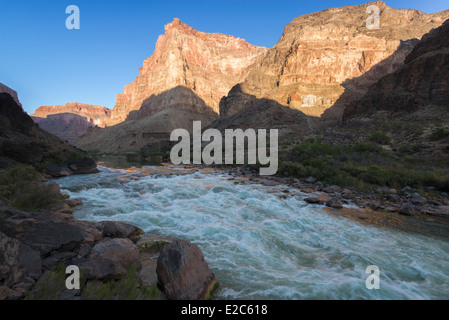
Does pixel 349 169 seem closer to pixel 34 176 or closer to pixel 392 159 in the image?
pixel 392 159

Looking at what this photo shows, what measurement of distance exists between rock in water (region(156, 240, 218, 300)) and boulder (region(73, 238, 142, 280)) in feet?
2.09

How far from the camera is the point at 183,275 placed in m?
2.96

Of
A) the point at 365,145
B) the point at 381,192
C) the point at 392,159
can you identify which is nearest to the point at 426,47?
the point at 365,145

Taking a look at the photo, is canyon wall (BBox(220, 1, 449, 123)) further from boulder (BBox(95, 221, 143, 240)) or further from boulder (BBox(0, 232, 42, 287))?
boulder (BBox(0, 232, 42, 287))

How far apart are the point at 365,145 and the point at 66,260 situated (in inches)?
768

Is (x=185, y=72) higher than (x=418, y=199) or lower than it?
higher

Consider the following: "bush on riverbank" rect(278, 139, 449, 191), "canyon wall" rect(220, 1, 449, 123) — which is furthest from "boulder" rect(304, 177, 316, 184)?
"canyon wall" rect(220, 1, 449, 123)

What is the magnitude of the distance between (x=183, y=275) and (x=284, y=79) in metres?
74.1

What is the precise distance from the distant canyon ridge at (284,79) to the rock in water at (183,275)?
1471 inches

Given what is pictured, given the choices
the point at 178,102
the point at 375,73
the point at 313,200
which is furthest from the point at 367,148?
the point at 178,102

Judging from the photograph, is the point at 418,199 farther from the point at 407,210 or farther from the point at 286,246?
the point at 286,246

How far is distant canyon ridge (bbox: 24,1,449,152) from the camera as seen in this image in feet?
173
